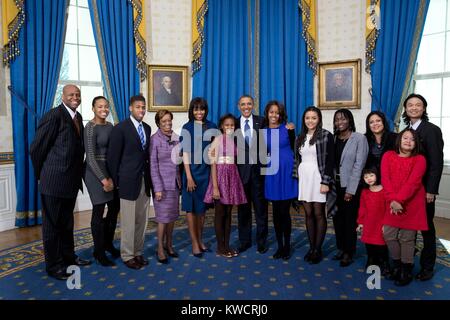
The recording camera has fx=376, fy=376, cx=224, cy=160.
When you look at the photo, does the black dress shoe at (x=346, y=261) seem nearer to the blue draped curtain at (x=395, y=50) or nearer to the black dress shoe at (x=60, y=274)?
the black dress shoe at (x=60, y=274)

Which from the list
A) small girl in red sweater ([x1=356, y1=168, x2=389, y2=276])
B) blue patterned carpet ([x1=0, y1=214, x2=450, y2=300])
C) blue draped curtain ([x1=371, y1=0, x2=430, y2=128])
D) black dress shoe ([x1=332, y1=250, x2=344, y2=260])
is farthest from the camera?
blue draped curtain ([x1=371, y1=0, x2=430, y2=128])

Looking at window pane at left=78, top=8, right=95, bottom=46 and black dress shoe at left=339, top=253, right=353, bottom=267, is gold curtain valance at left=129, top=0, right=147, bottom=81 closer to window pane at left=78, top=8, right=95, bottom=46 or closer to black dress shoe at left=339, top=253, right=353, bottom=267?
window pane at left=78, top=8, right=95, bottom=46

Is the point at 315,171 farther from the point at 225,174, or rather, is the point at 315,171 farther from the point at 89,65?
the point at 89,65

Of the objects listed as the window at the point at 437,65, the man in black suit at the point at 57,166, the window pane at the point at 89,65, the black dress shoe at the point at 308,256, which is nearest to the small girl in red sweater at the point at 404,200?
the black dress shoe at the point at 308,256

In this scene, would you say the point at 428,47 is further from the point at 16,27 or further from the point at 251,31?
the point at 16,27

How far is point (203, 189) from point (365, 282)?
162cm

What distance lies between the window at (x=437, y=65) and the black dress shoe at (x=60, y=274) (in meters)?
4.91

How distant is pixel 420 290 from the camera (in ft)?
9.35

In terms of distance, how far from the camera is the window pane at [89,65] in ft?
18.8

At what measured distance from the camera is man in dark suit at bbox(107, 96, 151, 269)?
127 inches

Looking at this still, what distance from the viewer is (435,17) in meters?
5.20

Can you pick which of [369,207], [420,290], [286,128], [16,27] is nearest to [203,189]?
[286,128]

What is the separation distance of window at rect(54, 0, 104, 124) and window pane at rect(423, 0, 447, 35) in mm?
4876

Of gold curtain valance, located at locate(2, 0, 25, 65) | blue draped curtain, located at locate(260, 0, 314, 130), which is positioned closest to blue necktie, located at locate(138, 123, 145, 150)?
gold curtain valance, located at locate(2, 0, 25, 65)
